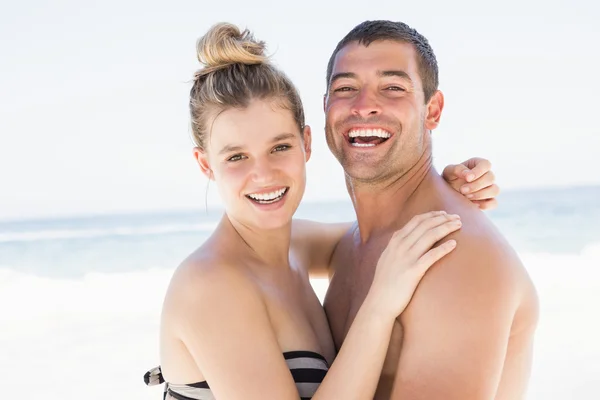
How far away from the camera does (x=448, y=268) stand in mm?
2273

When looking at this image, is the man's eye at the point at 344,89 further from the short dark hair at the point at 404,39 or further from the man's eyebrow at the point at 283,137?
the man's eyebrow at the point at 283,137

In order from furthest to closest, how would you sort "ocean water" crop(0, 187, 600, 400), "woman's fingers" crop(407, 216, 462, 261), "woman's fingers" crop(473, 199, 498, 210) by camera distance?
"ocean water" crop(0, 187, 600, 400)
"woman's fingers" crop(473, 199, 498, 210)
"woman's fingers" crop(407, 216, 462, 261)

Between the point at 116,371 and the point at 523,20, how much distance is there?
58.7ft

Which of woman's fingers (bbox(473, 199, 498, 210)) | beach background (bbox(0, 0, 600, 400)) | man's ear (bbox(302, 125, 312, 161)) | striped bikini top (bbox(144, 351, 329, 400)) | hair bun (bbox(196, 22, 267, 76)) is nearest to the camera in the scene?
striped bikini top (bbox(144, 351, 329, 400))

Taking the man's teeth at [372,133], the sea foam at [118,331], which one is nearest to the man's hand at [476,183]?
the man's teeth at [372,133]

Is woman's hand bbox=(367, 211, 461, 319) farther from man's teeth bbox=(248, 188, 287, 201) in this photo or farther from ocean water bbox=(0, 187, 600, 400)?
ocean water bbox=(0, 187, 600, 400)

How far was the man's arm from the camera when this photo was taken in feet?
7.20

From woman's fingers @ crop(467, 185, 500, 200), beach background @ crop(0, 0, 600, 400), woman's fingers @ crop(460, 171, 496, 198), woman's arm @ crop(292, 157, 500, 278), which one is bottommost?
woman's fingers @ crop(467, 185, 500, 200)

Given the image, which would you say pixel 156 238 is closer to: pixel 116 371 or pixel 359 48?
pixel 116 371

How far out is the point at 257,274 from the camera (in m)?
2.75

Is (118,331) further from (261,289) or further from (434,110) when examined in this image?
(434,110)

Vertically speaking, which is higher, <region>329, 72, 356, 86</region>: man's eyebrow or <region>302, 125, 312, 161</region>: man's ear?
<region>329, 72, 356, 86</region>: man's eyebrow

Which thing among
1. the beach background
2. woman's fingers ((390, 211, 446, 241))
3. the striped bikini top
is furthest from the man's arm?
the beach background

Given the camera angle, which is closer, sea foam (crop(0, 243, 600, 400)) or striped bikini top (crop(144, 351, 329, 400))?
striped bikini top (crop(144, 351, 329, 400))
